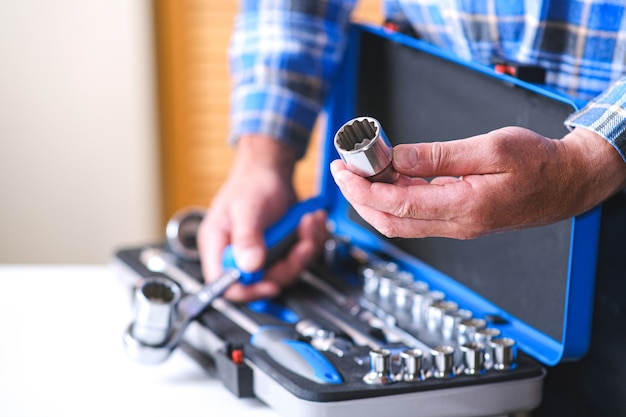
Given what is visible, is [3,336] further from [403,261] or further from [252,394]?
[403,261]

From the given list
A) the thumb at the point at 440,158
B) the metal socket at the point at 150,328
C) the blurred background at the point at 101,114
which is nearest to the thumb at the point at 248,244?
the metal socket at the point at 150,328

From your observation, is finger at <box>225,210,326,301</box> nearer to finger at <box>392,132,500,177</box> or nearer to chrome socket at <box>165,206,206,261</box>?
chrome socket at <box>165,206,206,261</box>

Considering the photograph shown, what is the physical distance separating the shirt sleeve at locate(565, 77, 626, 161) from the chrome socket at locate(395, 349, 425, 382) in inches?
7.5

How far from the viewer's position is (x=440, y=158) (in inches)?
21.7

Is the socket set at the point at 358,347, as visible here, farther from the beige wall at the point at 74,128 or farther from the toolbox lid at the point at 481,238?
the beige wall at the point at 74,128

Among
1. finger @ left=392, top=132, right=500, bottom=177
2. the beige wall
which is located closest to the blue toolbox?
finger @ left=392, top=132, right=500, bottom=177

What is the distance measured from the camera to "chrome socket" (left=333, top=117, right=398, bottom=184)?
1.73 feet

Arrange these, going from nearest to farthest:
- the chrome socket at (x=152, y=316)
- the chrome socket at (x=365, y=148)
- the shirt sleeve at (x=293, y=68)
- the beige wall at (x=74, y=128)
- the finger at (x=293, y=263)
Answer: the chrome socket at (x=365, y=148)
the chrome socket at (x=152, y=316)
the finger at (x=293, y=263)
the shirt sleeve at (x=293, y=68)
the beige wall at (x=74, y=128)

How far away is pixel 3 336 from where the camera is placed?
0.82 metres

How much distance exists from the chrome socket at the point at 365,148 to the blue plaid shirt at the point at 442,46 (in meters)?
0.16

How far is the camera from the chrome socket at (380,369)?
2.08ft

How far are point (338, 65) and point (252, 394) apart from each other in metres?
0.44

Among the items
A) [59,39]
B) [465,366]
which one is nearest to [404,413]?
[465,366]

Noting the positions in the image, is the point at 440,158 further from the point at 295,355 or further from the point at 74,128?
the point at 74,128
